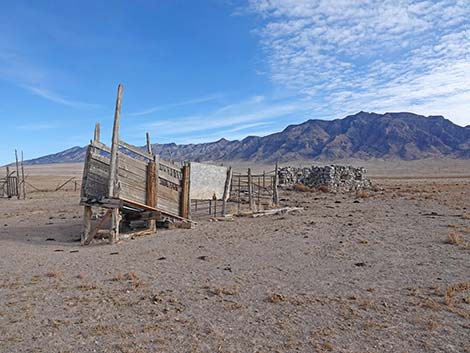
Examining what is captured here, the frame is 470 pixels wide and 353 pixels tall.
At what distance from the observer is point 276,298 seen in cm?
609

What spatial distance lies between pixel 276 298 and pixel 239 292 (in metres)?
0.70

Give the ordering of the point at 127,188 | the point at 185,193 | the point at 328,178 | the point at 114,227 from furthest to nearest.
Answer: the point at 328,178 → the point at 185,193 → the point at 127,188 → the point at 114,227

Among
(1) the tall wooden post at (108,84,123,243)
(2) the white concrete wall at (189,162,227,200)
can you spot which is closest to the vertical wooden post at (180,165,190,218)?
(2) the white concrete wall at (189,162,227,200)

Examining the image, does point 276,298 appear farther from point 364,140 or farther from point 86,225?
point 364,140

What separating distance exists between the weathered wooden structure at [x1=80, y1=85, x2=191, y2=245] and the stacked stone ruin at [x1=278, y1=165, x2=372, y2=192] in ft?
68.0

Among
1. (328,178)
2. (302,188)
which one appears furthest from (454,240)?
(328,178)

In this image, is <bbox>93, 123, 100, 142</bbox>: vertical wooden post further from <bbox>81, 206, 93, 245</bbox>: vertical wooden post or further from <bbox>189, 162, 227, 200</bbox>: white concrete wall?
<bbox>189, 162, 227, 200</bbox>: white concrete wall

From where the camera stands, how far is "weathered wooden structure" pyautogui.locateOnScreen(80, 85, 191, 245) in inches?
423

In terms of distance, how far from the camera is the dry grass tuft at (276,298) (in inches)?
237

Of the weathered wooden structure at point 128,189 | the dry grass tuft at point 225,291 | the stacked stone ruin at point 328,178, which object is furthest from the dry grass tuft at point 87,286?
the stacked stone ruin at point 328,178

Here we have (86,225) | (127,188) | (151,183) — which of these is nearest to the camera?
(86,225)

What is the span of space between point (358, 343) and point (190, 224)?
30.9 ft

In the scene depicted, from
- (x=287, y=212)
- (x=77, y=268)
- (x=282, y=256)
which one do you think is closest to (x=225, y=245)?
(x=282, y=256)

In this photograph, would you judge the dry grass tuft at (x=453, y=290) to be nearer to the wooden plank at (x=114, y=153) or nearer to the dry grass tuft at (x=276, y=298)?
the dry grass tuft at (x=276, y=298)
